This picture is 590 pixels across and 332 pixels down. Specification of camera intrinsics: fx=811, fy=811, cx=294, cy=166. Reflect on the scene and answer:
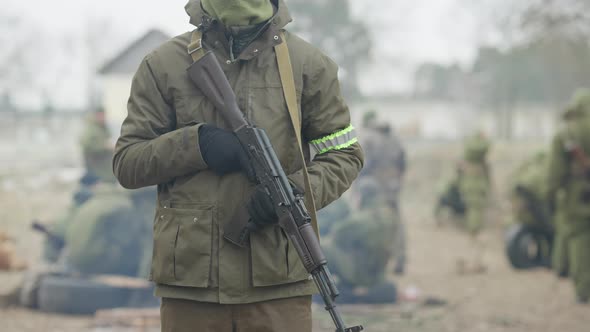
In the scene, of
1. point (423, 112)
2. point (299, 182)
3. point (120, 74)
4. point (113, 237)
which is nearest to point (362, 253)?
point (113, 237)

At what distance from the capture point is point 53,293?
275 inches

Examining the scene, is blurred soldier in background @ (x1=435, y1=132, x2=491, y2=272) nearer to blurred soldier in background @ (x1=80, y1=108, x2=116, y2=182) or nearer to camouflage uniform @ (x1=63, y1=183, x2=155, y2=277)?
blurred soldier in background @ (x1=80, y1=108, x2=116, y2=182)

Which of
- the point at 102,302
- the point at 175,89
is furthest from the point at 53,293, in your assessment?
the point at 175,89

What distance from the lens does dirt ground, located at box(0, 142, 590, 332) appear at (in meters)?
6.92

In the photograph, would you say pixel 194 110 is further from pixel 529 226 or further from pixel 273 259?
pixel 529 226

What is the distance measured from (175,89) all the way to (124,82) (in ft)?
27.1

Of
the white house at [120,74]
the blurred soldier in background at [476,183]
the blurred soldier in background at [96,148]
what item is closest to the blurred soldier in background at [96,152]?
the blurred soldier in background at [96,148]

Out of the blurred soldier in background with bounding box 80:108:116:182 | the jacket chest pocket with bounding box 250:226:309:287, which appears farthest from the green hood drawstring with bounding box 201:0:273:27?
the blurred soldier in background with bounding box 80:108:116:182

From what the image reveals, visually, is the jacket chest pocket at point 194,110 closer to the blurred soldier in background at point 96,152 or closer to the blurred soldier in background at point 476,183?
the blurred soldier in background at point 96,152

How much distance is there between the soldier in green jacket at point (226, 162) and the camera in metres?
2.41

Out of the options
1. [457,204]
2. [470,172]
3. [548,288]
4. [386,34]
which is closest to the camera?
[548,288]

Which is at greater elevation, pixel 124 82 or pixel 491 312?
pixel 124 82

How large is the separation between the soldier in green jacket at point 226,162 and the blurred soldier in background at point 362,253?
4.59 meters

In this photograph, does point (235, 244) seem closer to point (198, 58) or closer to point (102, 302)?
point (198, 58)
